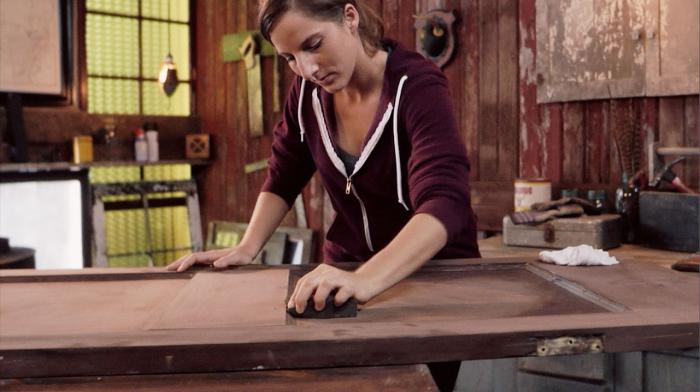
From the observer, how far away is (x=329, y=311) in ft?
4.29

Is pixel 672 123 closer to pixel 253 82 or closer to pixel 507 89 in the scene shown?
pixel 507 89

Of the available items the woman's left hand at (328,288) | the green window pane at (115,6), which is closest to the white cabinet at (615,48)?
the woman's left hand at (328,288)

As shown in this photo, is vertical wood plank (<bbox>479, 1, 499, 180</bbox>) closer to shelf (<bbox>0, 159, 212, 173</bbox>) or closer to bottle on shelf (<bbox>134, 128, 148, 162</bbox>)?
shelf (<bbox>0, 159, 212, 173</bbox>)

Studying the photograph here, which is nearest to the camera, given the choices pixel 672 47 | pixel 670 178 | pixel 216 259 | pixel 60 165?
pixel 216 259

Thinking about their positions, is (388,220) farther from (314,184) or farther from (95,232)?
(95,232)

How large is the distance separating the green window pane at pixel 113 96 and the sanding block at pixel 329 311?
4768mm

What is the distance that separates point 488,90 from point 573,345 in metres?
3.05

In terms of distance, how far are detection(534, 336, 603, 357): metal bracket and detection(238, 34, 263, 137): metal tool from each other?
4.52 metres

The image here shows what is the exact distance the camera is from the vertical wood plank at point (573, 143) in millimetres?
3643

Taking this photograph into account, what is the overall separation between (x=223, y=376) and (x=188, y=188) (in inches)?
198

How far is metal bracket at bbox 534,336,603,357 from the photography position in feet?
3.83

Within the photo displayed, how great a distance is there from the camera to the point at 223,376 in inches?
42.8

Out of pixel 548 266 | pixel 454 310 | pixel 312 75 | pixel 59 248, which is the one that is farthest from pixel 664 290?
pixel 59 248

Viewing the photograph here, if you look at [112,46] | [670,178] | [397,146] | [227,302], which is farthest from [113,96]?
[227,302]
